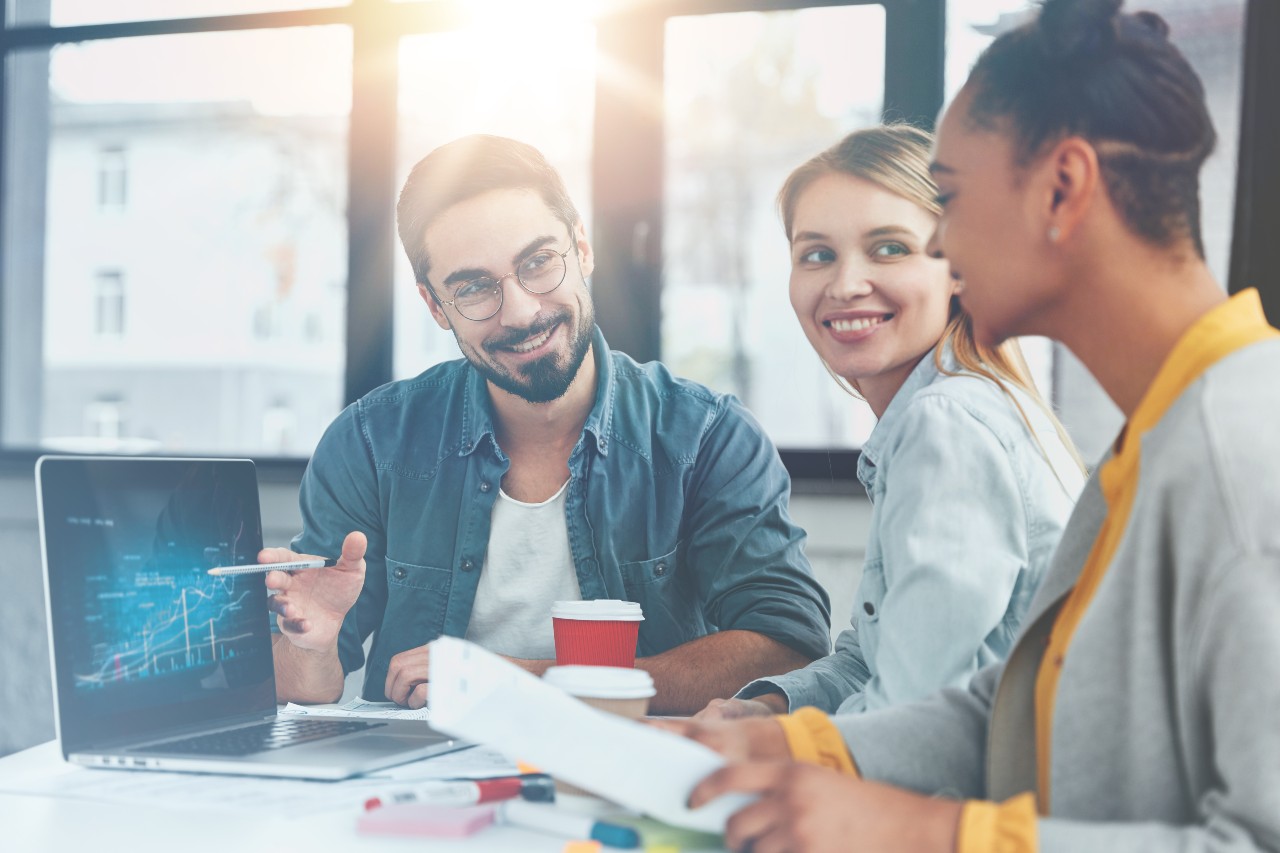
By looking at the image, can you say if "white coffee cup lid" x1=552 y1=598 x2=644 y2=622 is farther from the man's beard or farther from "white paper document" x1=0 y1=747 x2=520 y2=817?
the man's beard

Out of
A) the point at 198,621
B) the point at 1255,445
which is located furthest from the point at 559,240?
the point at 1255,445

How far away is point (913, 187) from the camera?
154cm

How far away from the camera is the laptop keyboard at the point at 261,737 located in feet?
3.72

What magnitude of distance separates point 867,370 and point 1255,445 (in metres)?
0.89

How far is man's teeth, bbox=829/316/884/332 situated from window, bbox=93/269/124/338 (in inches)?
94.7

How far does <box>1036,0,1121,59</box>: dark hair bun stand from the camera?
35.4 inches

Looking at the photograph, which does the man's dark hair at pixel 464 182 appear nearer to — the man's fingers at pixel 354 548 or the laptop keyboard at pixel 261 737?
the man's fingers at pixel 354 548

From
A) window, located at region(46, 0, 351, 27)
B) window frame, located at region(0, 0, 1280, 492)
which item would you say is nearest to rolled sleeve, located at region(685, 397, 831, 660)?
window frame, located at region(0, 0, 1280, 492)

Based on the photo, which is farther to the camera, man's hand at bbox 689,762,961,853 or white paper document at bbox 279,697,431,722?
white paper document at bbox 279,697,431,722

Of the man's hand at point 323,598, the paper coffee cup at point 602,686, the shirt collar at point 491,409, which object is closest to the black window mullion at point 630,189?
the shirt collar at point 491,409

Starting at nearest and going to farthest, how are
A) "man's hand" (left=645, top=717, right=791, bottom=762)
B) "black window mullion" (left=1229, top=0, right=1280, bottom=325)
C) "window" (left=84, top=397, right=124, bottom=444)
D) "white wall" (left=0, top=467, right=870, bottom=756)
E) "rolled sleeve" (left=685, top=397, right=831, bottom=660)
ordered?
1. "man's hand" (left=645, top=717, right=791, bottom=762)
2. "rolled sleeve" (left=685, top=397, right=831, bottom=660)
3. "black window mullion" (left=1229, top=0, right=1280, bottom=325)
4. "white wall" (left=0, top=467, right=870, bottom=756)
5. "window" (left=84, top=397, right=124, bottom=444)

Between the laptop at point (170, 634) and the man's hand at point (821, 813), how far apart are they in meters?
0.42

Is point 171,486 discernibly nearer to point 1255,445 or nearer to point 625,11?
point 1255,445

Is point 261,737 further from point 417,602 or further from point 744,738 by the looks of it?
point 417,602
